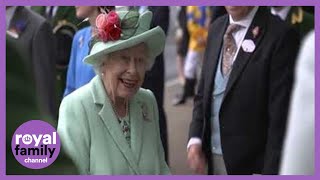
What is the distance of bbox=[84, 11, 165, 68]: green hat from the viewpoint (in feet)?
8.18

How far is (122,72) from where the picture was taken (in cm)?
255

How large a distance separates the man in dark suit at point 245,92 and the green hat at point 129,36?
0.47 meters

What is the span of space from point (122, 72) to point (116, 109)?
0.48 ft

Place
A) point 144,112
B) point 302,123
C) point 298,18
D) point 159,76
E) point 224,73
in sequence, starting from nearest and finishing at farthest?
1. point 302,123
2. point 144,112
3. point 224,73
4. point 298,18
5. point 159,76

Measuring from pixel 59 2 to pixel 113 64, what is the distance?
0.62m

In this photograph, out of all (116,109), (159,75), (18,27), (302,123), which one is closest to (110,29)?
(116,109)

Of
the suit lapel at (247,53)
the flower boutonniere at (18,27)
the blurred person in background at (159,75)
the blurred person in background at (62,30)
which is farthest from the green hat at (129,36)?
the blurred person in background at (62,30)

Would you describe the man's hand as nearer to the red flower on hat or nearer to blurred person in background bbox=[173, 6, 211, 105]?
the red flower on hat

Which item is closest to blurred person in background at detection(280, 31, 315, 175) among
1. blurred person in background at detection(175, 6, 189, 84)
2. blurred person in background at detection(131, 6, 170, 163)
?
blurred person in background at detection(131, 6, 170, 163)

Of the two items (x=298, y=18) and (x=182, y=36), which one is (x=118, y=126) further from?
(x=182, y=36)

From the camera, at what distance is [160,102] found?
407 centimetres

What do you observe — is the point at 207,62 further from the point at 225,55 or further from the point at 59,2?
the point at 59,2

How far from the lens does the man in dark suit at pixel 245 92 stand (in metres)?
2.79

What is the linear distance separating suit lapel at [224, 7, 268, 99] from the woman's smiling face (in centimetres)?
51
